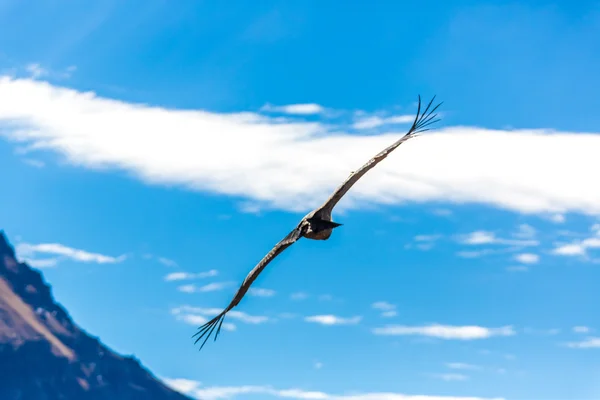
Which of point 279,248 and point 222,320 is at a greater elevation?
point 279,248

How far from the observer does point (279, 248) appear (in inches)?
1539

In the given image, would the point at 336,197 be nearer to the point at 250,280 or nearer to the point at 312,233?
the point at 312,233

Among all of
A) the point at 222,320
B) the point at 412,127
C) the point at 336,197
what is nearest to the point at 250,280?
the point at 222,320

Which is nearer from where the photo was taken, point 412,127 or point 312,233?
point 312,233

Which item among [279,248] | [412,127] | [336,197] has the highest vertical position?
[412,127]

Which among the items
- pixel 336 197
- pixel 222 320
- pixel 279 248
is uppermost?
pixel 336 197

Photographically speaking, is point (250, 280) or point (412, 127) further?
point (412, 127)

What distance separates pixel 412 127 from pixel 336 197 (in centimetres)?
594

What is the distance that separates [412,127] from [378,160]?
3710 mm

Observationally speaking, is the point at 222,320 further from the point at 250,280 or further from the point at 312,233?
the point at 312,233

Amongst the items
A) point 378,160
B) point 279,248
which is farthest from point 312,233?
point 378,160

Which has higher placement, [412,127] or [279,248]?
[412,127]

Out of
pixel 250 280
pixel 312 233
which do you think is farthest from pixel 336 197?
pixel 250 280

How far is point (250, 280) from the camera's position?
133ft
